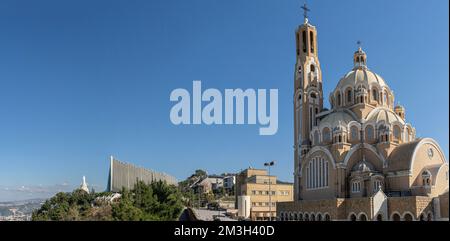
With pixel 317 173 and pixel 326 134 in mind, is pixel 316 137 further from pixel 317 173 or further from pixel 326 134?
pixel 317 173

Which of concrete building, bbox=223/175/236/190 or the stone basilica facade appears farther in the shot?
concrete building, bbox=223/175/236/190

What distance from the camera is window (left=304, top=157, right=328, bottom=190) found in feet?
133

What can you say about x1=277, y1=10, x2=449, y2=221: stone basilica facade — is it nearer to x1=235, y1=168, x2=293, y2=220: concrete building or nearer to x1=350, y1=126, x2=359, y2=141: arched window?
x1=350, y1=126, x2=359, y2=141: arched window

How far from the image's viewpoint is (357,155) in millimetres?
39969

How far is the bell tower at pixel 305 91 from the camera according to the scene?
151 ft

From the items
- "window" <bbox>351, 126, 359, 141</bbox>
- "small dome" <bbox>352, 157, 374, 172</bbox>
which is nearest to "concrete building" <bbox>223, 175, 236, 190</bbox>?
"window" <bbox>351, 126, 359, 141</bbox>

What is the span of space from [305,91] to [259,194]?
1656 centimetres

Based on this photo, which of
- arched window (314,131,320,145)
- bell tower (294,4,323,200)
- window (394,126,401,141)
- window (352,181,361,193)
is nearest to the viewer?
window (352,181,361,193)

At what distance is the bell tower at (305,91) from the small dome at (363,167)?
7.17 meters

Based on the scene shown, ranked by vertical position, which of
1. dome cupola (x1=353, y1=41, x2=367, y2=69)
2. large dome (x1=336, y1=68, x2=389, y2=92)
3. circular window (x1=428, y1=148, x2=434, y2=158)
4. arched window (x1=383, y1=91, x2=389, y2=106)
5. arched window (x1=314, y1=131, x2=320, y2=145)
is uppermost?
dome cupola (x1=353, y1=41, x2=367, y2=69)

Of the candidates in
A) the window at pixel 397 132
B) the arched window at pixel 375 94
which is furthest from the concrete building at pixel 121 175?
the window at pixel 397 132
